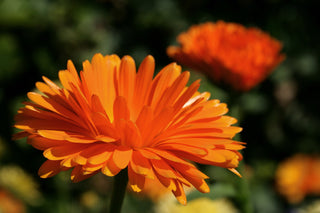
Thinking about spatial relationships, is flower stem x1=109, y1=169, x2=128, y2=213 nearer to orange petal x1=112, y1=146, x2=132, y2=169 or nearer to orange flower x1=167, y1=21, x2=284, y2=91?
orange petal x1=112, y1=146, x2=132, y2=169

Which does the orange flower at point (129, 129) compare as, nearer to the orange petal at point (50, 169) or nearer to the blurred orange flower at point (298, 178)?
the orange petal at point (50, 169)

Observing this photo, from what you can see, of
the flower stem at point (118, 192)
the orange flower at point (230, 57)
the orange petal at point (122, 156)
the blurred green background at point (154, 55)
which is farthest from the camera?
the blurred green background at point (154, 55)

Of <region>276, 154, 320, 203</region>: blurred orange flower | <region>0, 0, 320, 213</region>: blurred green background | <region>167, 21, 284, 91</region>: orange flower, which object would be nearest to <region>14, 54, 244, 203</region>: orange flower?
<region>167, 21, 284, 91</region>: orange flower

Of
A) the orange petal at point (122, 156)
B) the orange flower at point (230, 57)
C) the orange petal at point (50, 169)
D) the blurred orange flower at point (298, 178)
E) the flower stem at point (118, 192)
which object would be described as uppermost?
the orange flower at point (230, 57)

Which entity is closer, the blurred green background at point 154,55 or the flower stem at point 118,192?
the flower stem at point 118,192

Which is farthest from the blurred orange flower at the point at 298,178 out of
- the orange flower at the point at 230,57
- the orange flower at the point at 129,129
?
the orange flower at the point at 129,129
